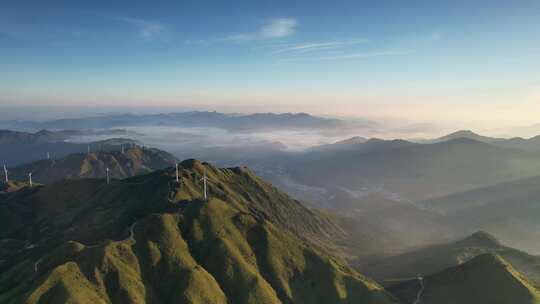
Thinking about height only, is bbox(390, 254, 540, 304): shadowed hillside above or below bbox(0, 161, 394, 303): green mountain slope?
below

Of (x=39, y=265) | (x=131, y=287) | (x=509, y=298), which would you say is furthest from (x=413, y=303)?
(x=39, y=265)

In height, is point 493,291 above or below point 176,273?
below

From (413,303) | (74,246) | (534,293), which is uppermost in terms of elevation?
(74,246)

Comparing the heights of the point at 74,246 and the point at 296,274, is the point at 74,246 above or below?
above

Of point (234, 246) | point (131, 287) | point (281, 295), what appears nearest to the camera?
point (131, 287)

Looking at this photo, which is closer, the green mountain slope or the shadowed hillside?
the green mountain slope

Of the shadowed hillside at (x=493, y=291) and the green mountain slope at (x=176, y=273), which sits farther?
the shadowed hillside at (x=493, y=291)

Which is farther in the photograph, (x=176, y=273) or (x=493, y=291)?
(x=493, y=291)

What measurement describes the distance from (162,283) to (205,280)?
17.7 m

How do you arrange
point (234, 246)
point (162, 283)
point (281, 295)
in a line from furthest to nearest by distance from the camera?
point (234, 246), point (281, 295), point (162, 283)

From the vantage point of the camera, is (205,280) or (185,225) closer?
(205,280)

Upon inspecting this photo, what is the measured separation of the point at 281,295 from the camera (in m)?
177

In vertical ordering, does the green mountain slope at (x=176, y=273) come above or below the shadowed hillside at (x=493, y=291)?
above

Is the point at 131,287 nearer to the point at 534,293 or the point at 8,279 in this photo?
the point at 8,279
